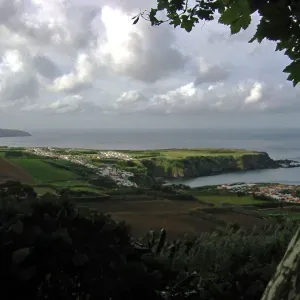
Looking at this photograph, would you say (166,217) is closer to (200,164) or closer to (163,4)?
(163,4)

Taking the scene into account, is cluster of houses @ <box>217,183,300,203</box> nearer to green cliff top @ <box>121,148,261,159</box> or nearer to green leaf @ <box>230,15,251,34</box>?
green leaf @ <box>230,15,251,34</box>

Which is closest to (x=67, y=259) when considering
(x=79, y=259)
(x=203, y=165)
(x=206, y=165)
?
(x=79, y=259)

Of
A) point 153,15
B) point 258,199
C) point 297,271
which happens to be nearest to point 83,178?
point 258,199

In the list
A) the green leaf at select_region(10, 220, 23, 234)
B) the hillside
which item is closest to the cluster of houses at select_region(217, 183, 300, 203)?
the hillside

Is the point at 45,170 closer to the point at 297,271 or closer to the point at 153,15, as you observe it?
the point at 153,15

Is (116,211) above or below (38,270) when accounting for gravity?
below

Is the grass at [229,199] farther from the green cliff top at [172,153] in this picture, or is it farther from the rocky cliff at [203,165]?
the green cliff top at [172,153]

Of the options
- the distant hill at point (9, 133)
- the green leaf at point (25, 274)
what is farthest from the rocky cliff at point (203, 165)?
the distant hill at point (9, 133)
